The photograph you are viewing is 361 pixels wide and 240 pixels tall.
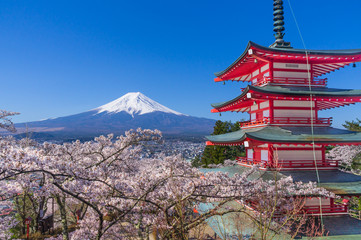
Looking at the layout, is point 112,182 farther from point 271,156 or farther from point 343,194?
point 343,194

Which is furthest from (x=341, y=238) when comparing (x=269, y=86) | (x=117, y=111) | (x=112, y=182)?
(x=117, y=111)

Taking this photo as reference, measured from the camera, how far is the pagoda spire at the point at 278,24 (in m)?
13.3

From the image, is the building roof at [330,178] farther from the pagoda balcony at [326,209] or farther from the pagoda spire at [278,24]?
the pagoda spire at [278,24]

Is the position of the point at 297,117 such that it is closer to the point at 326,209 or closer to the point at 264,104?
the point at 264,104

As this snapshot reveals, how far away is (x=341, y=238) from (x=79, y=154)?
10754 millimetres

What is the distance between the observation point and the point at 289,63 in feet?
40.6

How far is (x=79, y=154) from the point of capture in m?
11.0

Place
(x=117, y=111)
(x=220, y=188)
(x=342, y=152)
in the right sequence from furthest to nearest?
1. (x=117, y=111)
2. (x=342, y=152)
3. (x=220, y=188)

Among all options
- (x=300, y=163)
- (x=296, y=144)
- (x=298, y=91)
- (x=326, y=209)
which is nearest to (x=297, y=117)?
(x=298, y=91)

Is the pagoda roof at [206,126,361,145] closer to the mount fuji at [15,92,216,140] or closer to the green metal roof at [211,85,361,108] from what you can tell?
the green metal roof at [211,85,361,108]

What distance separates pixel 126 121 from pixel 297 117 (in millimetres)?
96686

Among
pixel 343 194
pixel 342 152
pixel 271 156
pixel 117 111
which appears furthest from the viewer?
pixel 117 111

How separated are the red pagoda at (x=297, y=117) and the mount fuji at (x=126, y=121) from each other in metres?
73.4

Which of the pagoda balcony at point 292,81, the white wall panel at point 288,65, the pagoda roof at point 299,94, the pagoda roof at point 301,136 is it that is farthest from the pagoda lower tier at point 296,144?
the white wall panel at point 288,65
